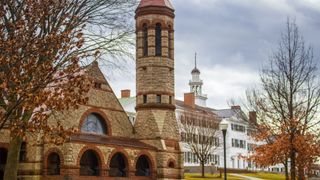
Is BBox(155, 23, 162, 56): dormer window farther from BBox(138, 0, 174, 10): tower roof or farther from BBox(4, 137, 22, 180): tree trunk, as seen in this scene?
BBox(4, 137, 22, 180): tree trunk

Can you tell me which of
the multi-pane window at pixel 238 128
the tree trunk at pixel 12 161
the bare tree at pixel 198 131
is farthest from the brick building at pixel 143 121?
the multi-pane window at pixel 238 128

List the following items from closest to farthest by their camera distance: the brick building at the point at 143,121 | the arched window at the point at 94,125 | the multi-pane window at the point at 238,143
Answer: the brick building at the point at 143,121
the arched window at the point at 94,125
the multi-pane window at the point at 238,143

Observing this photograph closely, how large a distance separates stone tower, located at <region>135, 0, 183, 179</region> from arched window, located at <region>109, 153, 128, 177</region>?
107 inches

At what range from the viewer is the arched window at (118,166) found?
40156 millimetres

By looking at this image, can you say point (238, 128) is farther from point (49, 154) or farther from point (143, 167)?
point (49, 154)

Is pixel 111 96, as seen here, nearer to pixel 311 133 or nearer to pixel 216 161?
pixel 311 133

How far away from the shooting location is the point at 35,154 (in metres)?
36.1

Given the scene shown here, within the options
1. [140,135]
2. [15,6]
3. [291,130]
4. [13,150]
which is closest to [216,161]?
[140,135]

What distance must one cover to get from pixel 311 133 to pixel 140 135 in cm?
1535

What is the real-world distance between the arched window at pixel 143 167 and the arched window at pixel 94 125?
11.9 feet

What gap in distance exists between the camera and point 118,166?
1630 inches

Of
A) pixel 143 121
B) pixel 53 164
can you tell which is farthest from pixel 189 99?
pixel 53 164

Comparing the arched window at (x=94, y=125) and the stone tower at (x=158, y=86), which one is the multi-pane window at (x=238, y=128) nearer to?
the stone tower at (x=158, y=86)

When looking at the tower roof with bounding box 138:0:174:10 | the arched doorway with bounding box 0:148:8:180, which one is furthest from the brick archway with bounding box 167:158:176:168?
the arched doorway with bounding box 0:148:8:180
